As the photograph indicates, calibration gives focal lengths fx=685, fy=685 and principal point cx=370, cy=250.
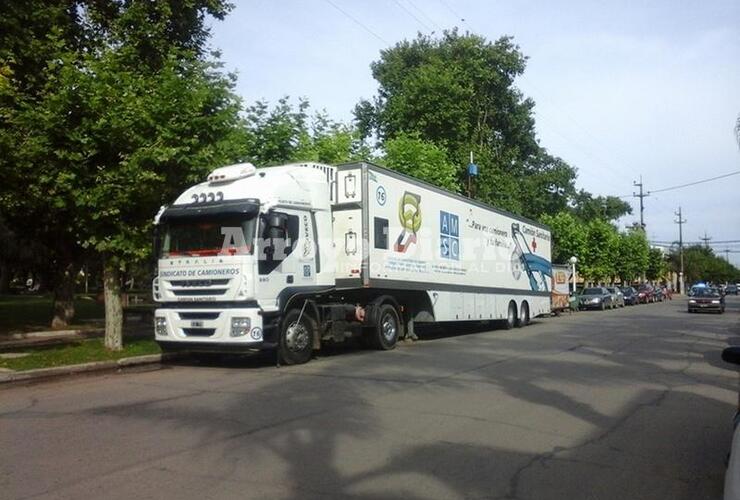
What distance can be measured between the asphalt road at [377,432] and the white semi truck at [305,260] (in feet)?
3.51

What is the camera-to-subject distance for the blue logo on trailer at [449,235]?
1980 centimetres

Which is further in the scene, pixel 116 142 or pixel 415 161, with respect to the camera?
pixel 415 161

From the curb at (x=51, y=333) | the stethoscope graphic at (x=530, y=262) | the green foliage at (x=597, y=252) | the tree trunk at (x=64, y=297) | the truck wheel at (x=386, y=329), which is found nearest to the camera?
the truck wheel at (x=386, y=329)

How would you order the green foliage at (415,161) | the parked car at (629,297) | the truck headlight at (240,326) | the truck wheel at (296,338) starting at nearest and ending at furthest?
the truck headlight at (240,326) → the truck wheel at (296,338) → the green foliage at (415,161) → the parked car at (629,297)

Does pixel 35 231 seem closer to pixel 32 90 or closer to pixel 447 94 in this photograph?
pixel 32 90

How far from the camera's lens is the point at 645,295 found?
6450 centimetres

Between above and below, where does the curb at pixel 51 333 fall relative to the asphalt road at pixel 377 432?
above

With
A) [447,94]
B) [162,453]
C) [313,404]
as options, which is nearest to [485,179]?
[447,94]

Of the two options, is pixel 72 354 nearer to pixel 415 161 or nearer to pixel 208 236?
pixel 208 236

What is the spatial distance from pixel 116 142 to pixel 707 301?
35.2m

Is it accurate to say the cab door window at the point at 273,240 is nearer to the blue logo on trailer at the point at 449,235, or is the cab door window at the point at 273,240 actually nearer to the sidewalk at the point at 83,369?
the sidewalk at the point at 83,369

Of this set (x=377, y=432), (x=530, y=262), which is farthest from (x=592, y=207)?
(x=377, y=432)

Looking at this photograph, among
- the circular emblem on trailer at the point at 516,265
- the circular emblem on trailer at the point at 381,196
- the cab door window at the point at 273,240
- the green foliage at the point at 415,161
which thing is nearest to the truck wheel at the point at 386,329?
the circular emblem on trailer at the point at 381,196

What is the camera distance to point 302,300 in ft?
47.1
